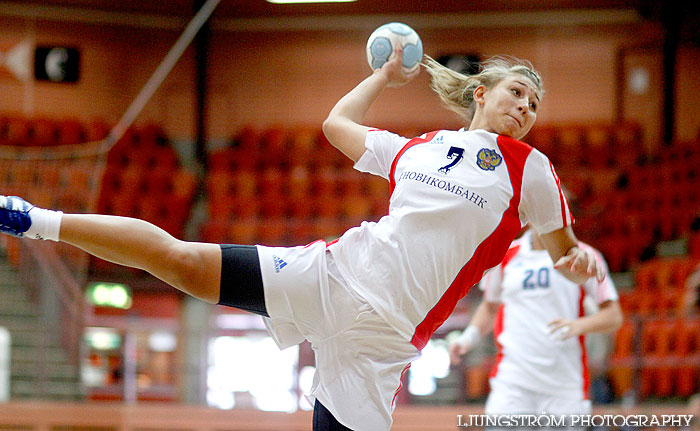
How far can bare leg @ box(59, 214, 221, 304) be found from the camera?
268cm

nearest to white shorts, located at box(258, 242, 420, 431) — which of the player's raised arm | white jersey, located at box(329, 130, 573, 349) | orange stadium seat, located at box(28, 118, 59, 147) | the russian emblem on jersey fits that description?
Result: white jersey, located at box(329, 130, 573, 349)

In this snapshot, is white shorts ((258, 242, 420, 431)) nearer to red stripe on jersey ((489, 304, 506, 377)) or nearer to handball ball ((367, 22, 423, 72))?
handball ball ((367, 22, 423, 72))

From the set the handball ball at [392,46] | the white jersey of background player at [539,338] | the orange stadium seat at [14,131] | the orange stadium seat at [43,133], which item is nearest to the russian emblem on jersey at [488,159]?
the handball ball at [392,46]

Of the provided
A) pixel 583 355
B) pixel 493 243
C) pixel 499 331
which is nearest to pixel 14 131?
pixel 499 331

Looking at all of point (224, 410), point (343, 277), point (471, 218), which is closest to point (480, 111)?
point (471, 218)

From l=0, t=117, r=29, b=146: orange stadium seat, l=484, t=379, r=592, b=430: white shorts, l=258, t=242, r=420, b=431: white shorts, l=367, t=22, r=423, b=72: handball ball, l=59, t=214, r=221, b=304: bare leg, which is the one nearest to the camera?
l=59, t=214, r=221, b=304: bare leg

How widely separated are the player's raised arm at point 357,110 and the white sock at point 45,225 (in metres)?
0.95

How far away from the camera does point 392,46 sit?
3248 mm

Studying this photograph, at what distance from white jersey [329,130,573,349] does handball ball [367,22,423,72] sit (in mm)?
433

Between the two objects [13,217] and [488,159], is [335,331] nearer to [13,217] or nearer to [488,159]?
[488,159]

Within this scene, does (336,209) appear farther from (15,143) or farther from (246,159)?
(15,143)

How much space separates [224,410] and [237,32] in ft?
31.0

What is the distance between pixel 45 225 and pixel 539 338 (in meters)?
2.84

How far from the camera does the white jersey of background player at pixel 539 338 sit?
4641 mm
